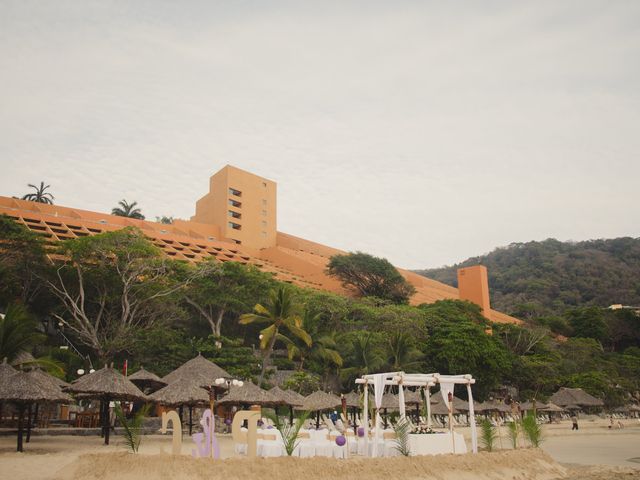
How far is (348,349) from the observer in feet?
105

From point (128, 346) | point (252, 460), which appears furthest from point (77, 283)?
point (252, 460)

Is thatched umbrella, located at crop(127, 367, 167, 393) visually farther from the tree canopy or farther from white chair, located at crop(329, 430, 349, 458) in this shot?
the tree canopy

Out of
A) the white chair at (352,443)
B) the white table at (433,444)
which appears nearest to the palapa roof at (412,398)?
the white chair at (352,443)

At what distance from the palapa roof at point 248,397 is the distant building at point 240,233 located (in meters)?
23.0

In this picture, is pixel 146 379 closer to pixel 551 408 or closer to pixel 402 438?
pixel 402 438

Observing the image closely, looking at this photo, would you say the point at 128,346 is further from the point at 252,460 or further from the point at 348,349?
the point at 252,460

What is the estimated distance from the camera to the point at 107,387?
16250 millimetres

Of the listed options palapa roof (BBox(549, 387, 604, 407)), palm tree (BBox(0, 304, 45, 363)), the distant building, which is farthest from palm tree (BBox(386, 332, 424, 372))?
palm tree (BBox(0, 304, 45, 363))

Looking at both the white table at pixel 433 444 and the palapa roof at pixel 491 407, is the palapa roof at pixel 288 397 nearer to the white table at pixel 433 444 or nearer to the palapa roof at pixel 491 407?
the white table at pixel 433 444

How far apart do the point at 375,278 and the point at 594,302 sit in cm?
4810

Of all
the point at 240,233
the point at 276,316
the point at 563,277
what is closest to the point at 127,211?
the point at 240,233

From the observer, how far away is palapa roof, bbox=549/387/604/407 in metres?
36.3

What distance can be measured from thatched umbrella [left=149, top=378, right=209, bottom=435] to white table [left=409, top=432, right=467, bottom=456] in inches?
291

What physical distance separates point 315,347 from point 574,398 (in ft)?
57.4
